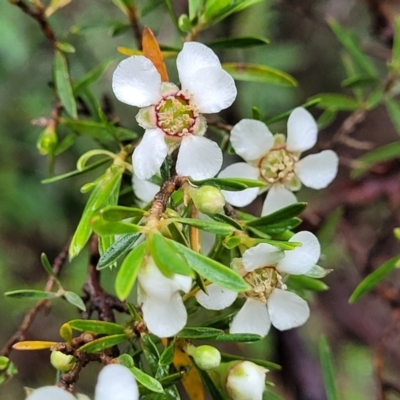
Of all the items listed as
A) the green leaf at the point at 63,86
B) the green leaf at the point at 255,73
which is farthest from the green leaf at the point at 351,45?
the green leaf at the point at 63,86

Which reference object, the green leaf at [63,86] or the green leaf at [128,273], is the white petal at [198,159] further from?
the green leaf at [63,86]

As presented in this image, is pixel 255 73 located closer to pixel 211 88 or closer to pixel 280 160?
pixel 280 160

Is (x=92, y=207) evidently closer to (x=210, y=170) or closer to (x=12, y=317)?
(x=210, y=170)

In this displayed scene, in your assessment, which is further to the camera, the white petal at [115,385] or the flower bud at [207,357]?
the flower bud at [207,357]

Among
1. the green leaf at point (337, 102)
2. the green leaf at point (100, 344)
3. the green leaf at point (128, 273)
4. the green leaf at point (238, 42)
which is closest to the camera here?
the green leaf at point (128, 273)

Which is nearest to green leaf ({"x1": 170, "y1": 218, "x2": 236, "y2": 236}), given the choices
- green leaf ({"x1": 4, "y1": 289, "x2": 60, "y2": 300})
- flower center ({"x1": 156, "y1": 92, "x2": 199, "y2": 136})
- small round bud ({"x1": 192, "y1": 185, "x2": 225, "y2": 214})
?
small round bud ({"x1": 192, "y1": 185, "x2": 225, "y2": 214})

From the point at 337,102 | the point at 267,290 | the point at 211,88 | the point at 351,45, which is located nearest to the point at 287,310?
the point at 267,290

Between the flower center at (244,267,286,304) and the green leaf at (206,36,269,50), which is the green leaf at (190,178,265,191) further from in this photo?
the green leaf at (206,36,269,50)
